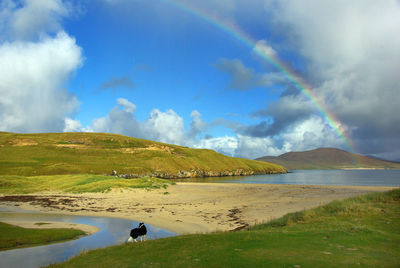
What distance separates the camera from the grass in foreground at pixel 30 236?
50.9 ft

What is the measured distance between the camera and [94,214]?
26953 mm

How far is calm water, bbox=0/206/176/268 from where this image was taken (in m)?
13.0

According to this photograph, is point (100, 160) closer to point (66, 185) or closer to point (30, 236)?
point (66, 185)

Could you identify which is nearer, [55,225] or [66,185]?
[55,225]

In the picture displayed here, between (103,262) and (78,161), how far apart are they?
11186 cm

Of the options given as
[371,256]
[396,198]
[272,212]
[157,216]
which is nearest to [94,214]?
[157,216]

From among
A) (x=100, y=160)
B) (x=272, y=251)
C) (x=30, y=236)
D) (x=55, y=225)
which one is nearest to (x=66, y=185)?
(x=55, y=225)

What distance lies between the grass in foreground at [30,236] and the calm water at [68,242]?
88 centimetres

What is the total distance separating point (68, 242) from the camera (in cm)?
1666

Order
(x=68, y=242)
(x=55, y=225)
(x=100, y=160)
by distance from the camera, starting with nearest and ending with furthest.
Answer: (x=68, y=242), (x=55, y=225), (x=100, y=160)

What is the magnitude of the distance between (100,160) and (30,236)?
353 ft

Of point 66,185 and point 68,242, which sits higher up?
point 66,185

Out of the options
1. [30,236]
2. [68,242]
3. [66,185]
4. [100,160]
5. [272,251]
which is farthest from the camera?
[100,160]

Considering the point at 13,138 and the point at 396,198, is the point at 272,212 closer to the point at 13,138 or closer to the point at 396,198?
the point at 396,198
